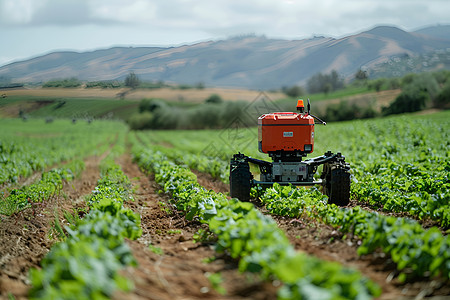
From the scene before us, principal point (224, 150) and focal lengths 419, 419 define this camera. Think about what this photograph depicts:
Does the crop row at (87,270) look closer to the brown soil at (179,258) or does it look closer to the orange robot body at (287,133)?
the brown soil at (179,258)

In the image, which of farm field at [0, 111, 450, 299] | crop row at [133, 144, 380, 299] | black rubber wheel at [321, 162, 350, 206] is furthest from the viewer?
black rubber wheel at [321, 162, 350, 206]

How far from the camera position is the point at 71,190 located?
12000 millimetres

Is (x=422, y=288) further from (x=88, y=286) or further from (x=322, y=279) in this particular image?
(x=88, y=286)

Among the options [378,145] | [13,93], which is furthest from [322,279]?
[378,145]

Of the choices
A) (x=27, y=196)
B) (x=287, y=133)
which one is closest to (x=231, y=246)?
(x=287, y=133)

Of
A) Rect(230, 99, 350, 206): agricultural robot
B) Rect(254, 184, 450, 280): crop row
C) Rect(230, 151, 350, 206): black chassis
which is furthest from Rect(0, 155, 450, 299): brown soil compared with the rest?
Rect(230, 99, 350, 206): agricultural robot

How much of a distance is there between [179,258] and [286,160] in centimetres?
453

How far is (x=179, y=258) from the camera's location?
17.5 ft

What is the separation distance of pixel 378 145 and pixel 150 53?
12.1m

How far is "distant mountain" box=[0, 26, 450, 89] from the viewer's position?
35.4 feet

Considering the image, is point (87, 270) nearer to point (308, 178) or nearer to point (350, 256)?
point (350, 256)

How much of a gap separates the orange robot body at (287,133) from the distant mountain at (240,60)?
2.28m

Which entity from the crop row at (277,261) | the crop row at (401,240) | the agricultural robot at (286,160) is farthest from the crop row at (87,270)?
the agricultural robot at (286,160)

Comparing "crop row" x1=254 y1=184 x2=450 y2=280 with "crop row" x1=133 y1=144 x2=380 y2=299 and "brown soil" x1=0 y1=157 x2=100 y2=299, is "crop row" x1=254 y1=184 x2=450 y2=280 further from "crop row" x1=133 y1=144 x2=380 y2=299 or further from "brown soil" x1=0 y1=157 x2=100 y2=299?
"brown soil" x1=0 y1=157 x2=100 y2=299
